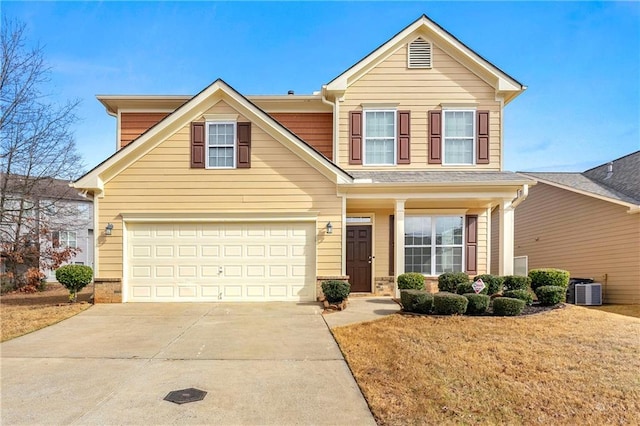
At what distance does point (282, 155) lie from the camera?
1130 centimetres

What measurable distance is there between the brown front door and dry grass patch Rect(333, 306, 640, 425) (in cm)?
455

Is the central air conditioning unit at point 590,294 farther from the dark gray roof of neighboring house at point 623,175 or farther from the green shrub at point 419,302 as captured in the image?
the green shrub at point 419,302

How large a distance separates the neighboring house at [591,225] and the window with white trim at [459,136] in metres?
5.18

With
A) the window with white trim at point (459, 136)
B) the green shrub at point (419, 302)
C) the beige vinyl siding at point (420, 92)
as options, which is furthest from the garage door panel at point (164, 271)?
the window with white trim at point (459, 136)

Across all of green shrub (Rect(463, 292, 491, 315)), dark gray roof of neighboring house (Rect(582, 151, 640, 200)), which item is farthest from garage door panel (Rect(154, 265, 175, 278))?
dark gray roof of neighboring house (Rect(582, 151, 640, 200))

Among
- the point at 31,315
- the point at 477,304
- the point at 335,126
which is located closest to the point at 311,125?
the point at 335,126

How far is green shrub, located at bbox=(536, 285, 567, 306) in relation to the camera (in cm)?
977

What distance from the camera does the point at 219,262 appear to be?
11.2m

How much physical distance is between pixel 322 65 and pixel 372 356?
11511 millimetres

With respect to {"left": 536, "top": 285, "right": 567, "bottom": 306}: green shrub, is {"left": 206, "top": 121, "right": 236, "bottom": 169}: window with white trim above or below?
above

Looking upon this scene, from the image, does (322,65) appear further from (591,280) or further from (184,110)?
(591,280)

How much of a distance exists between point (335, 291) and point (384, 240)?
3.60m

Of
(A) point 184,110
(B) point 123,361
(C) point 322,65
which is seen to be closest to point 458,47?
(C) point 322,65

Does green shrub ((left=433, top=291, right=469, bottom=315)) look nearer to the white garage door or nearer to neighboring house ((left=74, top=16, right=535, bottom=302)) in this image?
neighboring house ((left=74, top=16, right=535, bottom=302))
